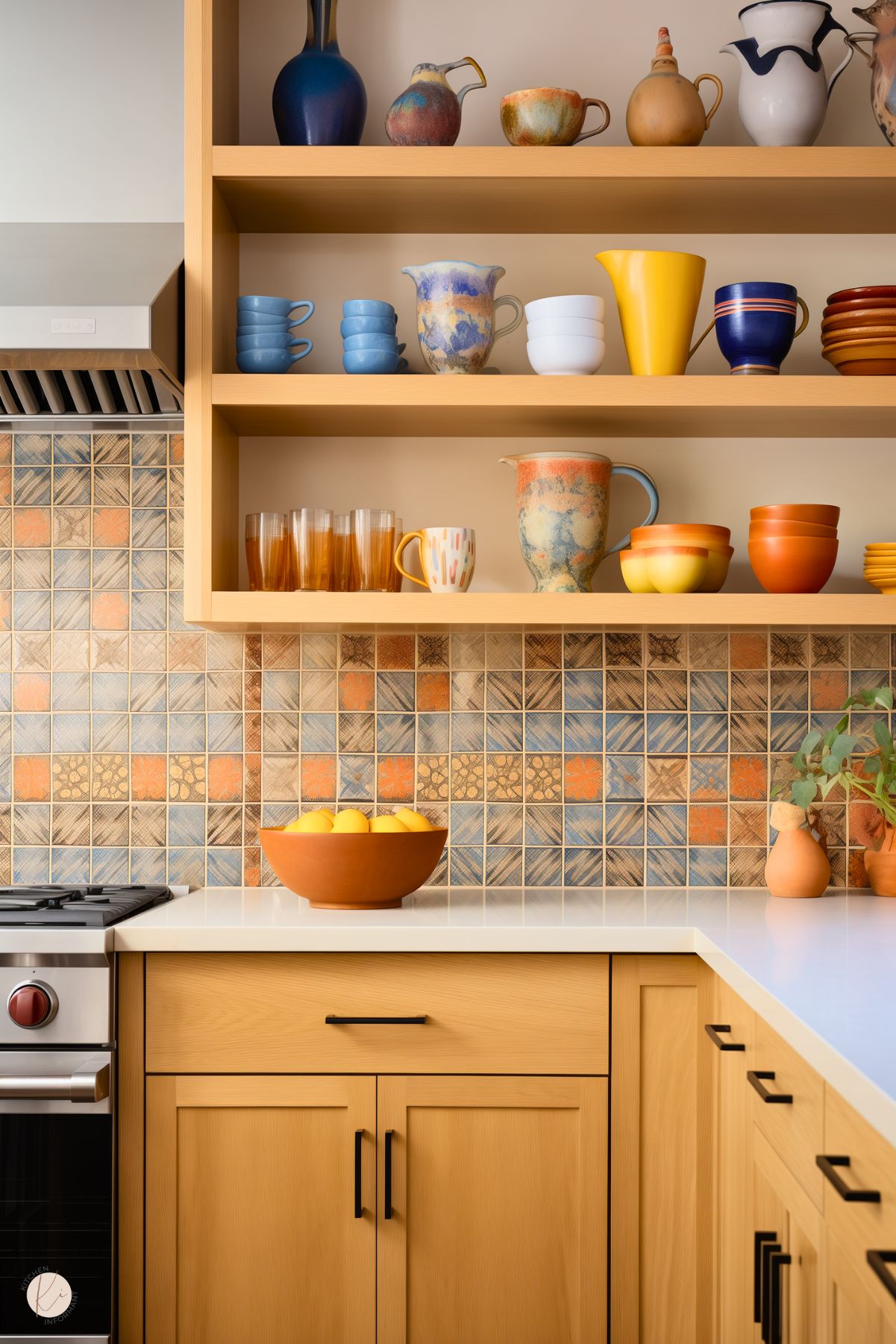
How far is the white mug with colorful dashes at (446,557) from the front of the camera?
204 cm

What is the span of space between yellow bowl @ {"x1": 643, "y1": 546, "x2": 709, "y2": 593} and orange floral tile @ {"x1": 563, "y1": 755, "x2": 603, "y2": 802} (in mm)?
437

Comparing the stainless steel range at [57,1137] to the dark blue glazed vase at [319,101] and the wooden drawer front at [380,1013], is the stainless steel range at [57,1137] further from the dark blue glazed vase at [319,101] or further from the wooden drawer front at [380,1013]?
the dark blue glazed vase at [319,101]

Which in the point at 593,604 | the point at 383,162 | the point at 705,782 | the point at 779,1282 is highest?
the point at 383,162

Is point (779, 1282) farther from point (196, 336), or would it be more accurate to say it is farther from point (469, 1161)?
point (196, 336)

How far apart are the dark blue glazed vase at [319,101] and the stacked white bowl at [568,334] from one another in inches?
19.5

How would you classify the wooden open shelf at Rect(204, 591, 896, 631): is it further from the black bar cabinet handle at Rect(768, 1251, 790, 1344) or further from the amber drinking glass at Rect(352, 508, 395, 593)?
the black bar cabinet handle at Rect(768, 1251, 790, 1344)

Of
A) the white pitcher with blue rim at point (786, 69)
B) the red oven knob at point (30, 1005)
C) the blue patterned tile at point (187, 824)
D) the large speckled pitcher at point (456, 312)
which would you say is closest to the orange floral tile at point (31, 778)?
the blue patterned tile at point (187, 824)

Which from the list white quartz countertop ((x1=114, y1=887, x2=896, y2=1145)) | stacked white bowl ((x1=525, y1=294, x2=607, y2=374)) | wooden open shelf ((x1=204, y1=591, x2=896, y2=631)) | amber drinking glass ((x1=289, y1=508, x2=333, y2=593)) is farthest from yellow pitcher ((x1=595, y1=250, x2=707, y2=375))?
white quartz countertop ((x1=114, y1=887, x2=896, y2=1145))

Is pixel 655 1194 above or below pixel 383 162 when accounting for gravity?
below

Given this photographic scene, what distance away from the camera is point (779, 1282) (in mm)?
1342

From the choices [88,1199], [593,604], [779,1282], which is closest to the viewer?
[779,1282]

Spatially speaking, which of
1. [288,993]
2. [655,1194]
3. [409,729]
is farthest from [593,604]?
[655,1194]

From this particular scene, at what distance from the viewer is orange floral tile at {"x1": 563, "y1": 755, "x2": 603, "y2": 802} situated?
2.30 metres

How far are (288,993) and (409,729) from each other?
0.69 meters
